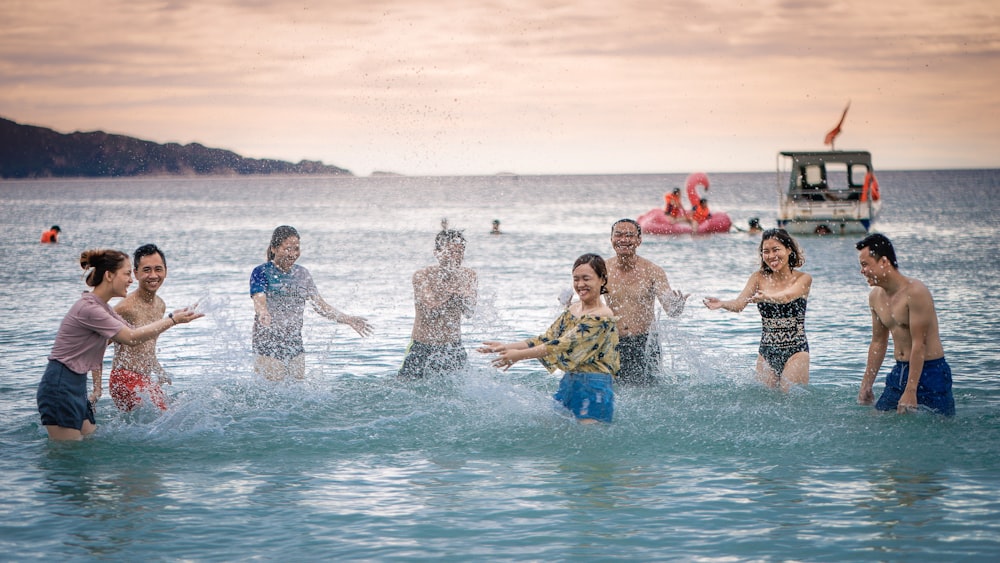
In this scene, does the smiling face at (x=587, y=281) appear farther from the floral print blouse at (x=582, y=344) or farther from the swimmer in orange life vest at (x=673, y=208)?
the swimmer in orange life vest at (x=673, y=208)

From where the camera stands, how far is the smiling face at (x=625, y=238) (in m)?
8.83

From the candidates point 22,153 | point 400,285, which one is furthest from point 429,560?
point 22,153

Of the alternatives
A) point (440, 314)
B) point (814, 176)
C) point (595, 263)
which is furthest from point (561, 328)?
point (814, 176)

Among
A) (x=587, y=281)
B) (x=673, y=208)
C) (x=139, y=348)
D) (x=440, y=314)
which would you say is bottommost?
(x=139, y=348)

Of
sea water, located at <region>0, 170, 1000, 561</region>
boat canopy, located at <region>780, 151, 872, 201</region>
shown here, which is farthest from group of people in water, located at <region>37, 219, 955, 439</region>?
boat canopy, located at <region>780, 151, 872, 201</region>

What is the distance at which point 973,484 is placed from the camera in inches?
267

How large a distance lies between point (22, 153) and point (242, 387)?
210m

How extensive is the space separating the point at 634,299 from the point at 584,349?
6.88ft

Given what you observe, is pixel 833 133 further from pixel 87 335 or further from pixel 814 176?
pixel 87 335

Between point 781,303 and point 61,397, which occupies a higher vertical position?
point 781,303

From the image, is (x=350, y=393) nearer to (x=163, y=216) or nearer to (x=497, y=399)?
(x=497, y=399)

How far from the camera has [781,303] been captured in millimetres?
8664

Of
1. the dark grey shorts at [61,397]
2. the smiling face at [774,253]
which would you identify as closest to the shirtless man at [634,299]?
the smiling face at [774,253]

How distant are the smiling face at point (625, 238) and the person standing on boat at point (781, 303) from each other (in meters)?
1.04
